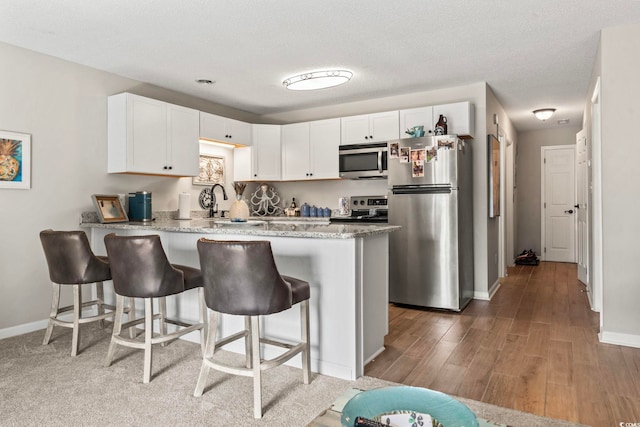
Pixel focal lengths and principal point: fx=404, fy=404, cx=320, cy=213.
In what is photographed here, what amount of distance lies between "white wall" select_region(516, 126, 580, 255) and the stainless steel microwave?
4302 millimetres

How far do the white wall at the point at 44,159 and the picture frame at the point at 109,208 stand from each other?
13 cm

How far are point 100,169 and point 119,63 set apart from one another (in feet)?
3.42

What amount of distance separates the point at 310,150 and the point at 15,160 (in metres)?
3.19

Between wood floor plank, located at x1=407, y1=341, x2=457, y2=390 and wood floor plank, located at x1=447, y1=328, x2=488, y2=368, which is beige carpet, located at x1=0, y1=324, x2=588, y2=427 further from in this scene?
wood floor plank, located at x1=447, y1=328, x2=488, y2=368

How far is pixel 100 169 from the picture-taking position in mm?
4023

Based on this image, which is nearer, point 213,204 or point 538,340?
point 538,340

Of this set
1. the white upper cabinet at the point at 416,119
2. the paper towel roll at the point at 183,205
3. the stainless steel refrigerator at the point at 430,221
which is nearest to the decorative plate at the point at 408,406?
the stainless steel refrigerator at the point at 430,221

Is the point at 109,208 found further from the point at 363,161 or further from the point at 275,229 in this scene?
the point at 363,161

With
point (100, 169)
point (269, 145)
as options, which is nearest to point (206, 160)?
point (269, 145)

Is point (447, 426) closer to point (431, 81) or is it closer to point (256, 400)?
point (256, 400)

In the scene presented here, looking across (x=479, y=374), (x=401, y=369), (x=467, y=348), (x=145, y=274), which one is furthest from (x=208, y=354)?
(x=467, y=348)

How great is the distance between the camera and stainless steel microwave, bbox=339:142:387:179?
4.80m

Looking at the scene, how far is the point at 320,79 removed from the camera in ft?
13.4

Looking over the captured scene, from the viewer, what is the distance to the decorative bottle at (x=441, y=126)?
4.27 metres
